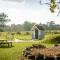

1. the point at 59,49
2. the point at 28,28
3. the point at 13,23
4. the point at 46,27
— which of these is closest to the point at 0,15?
the point at 13,23

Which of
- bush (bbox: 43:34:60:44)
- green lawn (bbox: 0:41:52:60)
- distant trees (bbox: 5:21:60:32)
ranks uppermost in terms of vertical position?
distant trees (bbox: 5:21:60:32)

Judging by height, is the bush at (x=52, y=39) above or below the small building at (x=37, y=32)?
below

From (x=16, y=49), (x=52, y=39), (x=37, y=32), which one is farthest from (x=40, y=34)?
(x=16, y=49)

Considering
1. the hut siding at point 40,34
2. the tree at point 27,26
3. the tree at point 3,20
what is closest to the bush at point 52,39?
the hut siding at point 40,34

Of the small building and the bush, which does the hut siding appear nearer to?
the small building

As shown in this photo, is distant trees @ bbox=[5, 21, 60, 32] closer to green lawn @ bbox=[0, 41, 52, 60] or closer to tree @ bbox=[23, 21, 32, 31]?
tree @ bbox=[23, 21, 32, 31]

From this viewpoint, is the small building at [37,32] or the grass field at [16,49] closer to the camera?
the grass field at [16,49]

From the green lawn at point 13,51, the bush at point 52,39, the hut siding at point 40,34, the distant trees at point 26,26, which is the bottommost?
the green lawn at point 13,51

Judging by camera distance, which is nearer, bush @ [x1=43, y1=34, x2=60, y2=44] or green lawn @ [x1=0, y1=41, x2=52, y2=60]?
green lawn @ [x1=0, y1=41, x2=52, y2=60]

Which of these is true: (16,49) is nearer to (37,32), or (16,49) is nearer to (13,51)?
(13,51)

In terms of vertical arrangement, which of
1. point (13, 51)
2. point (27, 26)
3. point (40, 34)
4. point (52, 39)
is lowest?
point (13, 51)

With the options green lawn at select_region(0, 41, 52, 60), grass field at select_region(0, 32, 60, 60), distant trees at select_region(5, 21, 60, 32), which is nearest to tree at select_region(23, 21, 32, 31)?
distant trees at select_region(5, 21, 60, 32)

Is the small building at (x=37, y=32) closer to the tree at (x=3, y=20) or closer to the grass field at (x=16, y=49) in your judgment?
the grass field at (x=16, y=49)

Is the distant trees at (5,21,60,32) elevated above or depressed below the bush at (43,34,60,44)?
above
